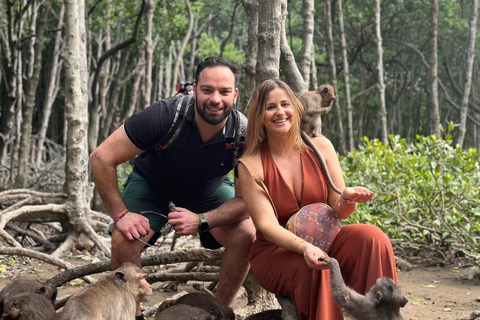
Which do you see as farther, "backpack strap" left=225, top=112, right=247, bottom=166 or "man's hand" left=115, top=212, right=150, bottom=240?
"backpack strap" left=225, top=112, right=247, bottom=166

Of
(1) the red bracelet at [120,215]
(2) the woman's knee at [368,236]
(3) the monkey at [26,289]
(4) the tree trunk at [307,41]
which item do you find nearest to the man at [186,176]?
(1) the red bracelet at [120,215]

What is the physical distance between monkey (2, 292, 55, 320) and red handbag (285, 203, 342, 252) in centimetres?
175

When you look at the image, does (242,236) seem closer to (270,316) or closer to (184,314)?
(270,316)

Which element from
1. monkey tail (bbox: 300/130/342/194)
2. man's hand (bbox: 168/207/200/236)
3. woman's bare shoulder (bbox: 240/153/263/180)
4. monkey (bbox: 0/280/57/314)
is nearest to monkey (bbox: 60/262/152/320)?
man's hand (bbox: 168/207/200/236)

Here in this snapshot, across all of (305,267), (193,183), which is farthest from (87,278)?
(305,267)

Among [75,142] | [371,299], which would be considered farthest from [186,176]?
[75,142]

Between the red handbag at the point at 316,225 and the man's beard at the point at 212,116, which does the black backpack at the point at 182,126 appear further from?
the red handbag at the point at 316,225

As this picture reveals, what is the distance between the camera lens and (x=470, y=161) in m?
7.75

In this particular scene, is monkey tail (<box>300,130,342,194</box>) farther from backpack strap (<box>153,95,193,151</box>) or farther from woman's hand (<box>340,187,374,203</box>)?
backpack strap (<box>153,95,193,151</box>)

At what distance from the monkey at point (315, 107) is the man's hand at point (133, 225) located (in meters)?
1.40

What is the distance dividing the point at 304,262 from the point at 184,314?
3.17 feet

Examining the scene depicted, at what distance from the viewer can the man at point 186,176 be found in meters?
4.21

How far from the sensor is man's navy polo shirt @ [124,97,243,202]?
423 centimetres

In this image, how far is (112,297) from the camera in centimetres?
368
